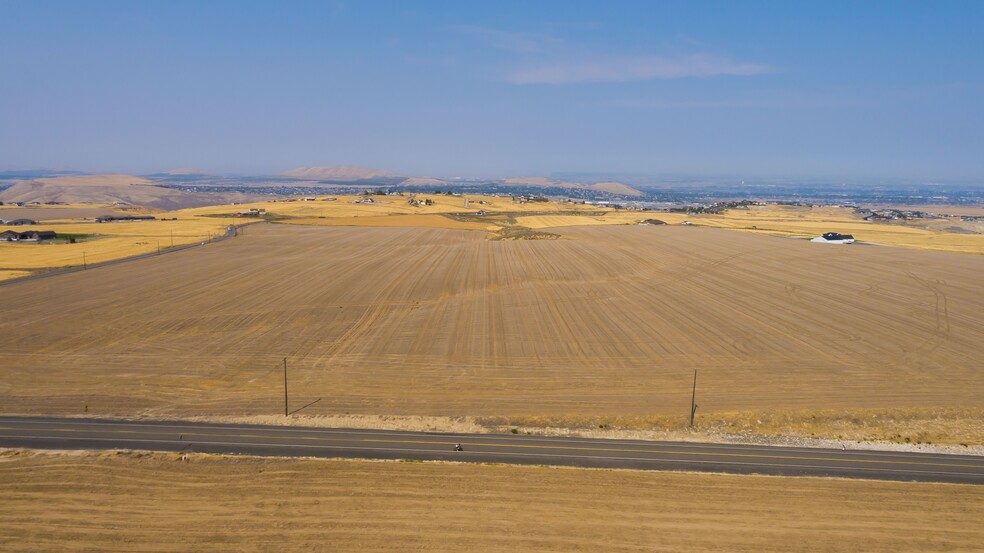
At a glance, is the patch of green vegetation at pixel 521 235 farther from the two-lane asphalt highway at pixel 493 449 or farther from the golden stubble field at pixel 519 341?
the two-lane asphalt highway at pixel 493 449

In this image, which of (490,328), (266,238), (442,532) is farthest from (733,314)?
(266,238)

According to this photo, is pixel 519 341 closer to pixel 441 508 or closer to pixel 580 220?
pixel 441 508

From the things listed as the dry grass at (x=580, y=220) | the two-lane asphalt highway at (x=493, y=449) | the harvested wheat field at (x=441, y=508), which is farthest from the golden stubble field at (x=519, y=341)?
the dry grass at (x=580, y=220)

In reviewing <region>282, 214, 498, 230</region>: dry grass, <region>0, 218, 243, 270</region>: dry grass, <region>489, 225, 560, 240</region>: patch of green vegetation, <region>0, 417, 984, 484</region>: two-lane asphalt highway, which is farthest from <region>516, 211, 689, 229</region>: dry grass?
<region>0, 417, 984, 484</region>: two-lane asphalt highway

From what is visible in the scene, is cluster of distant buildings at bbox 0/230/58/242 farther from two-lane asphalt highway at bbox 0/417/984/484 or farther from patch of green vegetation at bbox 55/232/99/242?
two-lane asphalt highway at bbox 0/417/984/484

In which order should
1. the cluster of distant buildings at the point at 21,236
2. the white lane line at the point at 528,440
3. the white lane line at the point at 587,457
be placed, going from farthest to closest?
the cluster of distant buildings at the point at 21,236 → the white lane line at the point at 528,440 → the white lane line at the point at 587,457
